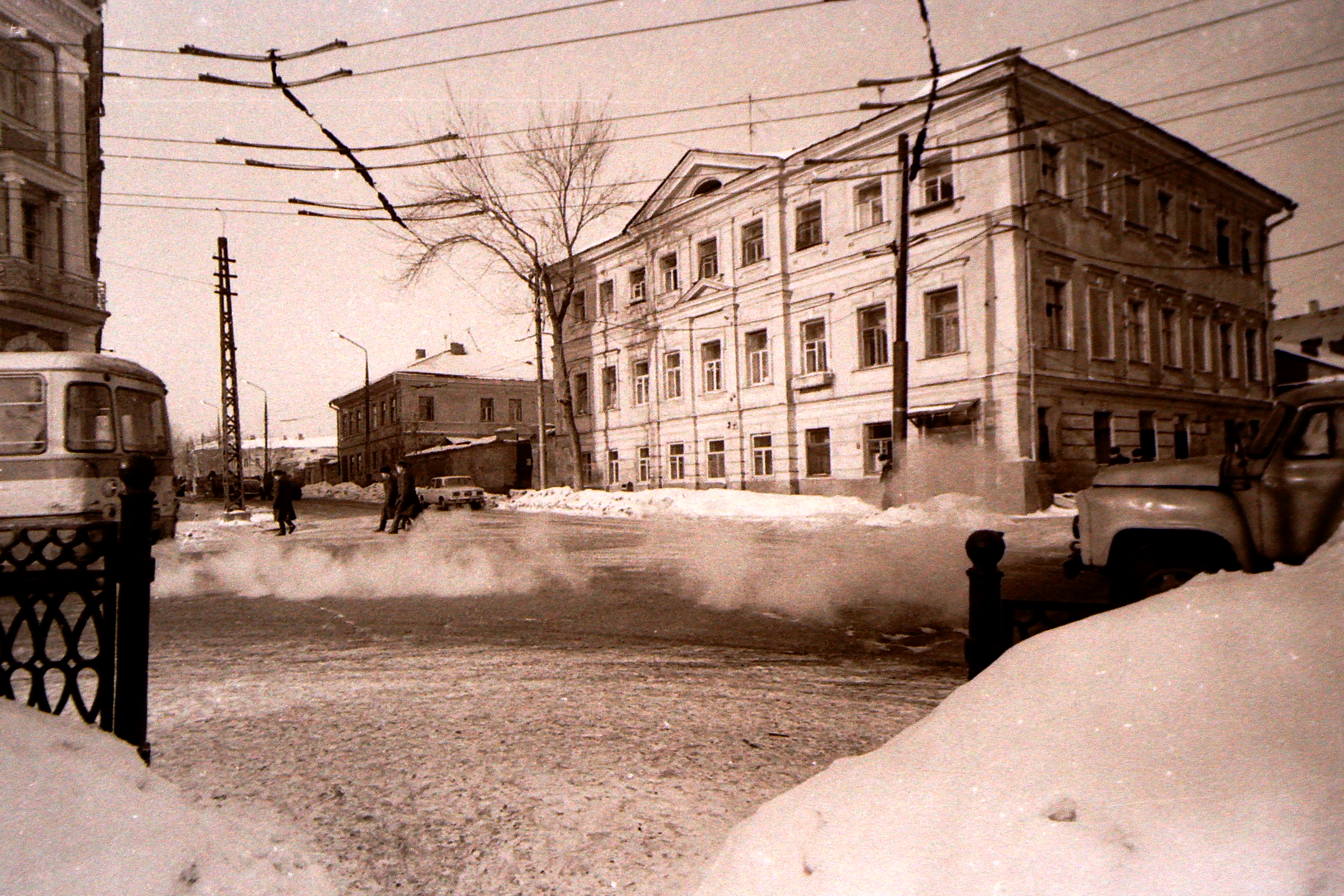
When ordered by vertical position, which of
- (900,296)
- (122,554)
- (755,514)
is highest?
(900,296)

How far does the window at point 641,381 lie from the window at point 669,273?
3.09 meters

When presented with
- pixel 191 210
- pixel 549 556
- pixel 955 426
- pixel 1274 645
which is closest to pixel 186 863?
pixel 1274 645

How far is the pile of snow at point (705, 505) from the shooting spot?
787 inches

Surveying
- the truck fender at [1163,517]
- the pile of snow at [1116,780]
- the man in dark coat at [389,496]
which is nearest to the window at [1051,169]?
the truck fender at [1163,517]

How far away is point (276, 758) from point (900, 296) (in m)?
16.0

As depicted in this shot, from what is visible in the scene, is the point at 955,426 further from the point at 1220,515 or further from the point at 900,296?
the point at 1220,515

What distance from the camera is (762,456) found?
84.5ft

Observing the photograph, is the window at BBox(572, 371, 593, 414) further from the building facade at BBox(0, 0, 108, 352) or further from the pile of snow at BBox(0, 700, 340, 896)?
the pile of snow at BBox(0, 700, 340, 896)

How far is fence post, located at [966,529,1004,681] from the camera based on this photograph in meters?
3.17

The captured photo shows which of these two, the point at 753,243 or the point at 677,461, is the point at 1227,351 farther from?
the point at 677,461

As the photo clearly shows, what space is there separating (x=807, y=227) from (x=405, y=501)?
15281mm

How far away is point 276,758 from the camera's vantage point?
361 cm

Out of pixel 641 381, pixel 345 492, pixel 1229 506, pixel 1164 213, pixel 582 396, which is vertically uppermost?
pixel 1164 213

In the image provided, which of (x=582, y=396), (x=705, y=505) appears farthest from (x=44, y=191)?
(x=582, y=396)
